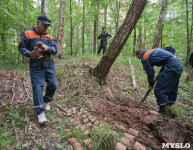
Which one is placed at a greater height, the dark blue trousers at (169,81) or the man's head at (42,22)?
the man's head at (42,22)

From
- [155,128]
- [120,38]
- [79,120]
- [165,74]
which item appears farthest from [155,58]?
[79,120]

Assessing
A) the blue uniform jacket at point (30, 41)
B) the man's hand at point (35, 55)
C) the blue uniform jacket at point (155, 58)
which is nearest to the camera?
the man's hand at point (35, 55)

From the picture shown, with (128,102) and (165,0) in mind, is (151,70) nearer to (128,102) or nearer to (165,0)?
(128,102)

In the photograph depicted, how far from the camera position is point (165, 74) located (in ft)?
9.65

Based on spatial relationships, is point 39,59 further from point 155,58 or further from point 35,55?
point 155,58

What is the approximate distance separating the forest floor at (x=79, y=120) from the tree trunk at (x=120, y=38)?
42 centimetres

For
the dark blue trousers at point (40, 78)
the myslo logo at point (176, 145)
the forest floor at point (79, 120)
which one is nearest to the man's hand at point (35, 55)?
the dark blue trousers at point (40, 78)

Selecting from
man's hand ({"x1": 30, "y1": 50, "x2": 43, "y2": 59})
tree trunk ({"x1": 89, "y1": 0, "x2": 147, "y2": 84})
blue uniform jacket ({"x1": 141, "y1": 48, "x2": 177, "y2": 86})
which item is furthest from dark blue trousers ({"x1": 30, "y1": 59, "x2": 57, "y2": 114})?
blue uniform jacket ({"x1": 141, "y1": 48, "x2": 177, "y2": 86})

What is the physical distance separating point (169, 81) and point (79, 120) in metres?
2.54

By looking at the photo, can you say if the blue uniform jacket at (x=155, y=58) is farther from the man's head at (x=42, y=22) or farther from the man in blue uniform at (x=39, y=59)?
the man's head at (x=42, y=22)

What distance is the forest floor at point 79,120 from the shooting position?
1.74 meters

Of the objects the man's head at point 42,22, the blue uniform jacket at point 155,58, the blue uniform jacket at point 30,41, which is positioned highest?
the man's head at point 42,22

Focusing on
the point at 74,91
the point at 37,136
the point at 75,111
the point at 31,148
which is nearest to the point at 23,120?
the point at 37,136

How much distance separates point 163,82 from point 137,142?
1.94 meters
